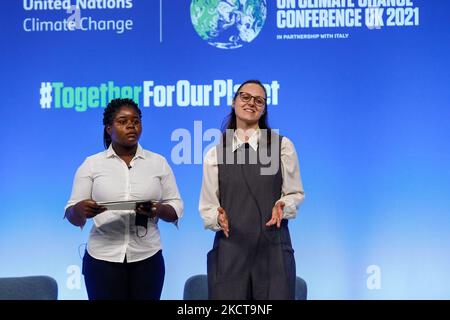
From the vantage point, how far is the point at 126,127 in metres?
4.12

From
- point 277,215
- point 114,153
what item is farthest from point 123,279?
point 277,215

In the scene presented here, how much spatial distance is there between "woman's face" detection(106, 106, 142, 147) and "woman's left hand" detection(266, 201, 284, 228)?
3.01ft

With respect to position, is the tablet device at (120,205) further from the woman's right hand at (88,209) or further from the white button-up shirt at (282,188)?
the white button-up shirt at (282,188)

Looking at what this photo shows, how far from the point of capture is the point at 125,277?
3.95 metres

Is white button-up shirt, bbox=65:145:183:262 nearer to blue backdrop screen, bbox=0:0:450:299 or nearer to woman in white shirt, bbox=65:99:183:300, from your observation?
woman in white shirt, bbox=65:99:183:300

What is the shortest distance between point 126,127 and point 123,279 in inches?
29.7

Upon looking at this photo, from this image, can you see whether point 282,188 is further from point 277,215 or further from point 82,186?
point 82,186

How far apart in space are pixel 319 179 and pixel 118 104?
1.81 m

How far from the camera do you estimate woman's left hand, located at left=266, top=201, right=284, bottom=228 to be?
3535 mm

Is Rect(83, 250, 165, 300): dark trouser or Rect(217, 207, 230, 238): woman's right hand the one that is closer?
Rect(217, 207, 230, 238): woman's right hand

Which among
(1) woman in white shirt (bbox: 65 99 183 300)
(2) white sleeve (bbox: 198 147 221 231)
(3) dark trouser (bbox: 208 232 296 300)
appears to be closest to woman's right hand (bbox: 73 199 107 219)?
(1) woman in white shirt (bbox: 65 99 183 300)
